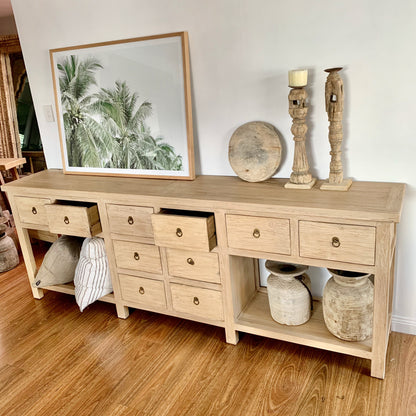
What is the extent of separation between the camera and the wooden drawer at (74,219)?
2.05 meters

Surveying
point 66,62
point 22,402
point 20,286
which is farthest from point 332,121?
point 20,286

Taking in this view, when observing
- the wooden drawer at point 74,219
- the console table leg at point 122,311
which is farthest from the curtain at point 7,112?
the console table leg at point 122,311

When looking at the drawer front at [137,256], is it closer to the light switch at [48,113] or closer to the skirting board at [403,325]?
the light switch at [48,113]

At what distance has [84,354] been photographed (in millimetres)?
1980

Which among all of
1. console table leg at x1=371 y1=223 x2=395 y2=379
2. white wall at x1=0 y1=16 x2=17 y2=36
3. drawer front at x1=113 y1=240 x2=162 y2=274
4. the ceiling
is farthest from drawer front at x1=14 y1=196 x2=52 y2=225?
white wall at x1=0 y1=16 x2=17 y2=36

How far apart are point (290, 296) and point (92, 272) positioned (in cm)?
102

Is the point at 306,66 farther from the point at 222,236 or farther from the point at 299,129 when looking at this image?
the point at 222,236

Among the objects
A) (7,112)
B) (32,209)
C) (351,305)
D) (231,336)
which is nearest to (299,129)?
(351,305)

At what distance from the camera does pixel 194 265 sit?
1.90m

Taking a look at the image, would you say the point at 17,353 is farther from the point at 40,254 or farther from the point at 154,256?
the point at 40,254

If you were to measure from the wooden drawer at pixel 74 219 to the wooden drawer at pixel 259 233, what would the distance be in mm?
732

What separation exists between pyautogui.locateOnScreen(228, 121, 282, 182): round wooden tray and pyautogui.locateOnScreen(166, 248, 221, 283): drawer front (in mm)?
415

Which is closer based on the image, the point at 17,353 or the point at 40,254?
the point at 17,353

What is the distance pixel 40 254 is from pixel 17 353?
1247mm
